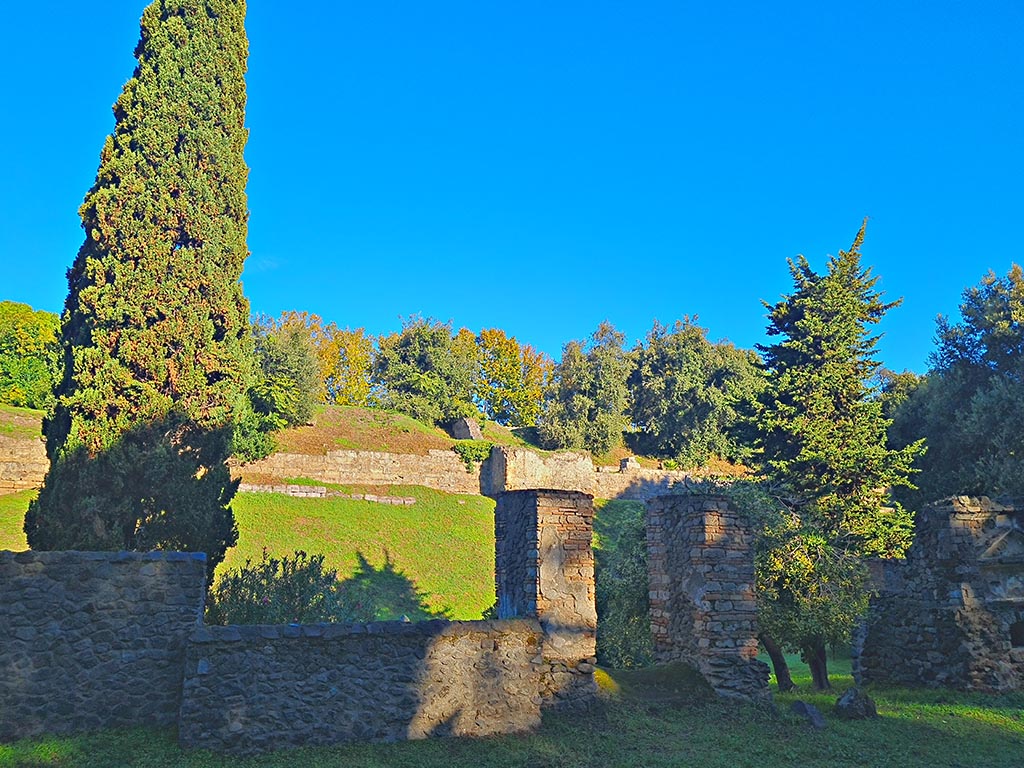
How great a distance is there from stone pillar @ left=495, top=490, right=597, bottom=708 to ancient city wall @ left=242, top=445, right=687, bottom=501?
59.4 ft

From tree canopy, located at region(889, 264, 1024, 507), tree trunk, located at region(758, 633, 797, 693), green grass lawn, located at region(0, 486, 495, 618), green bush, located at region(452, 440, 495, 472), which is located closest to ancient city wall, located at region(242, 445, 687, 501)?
green bush, located at region(452, 440, 495, 472)

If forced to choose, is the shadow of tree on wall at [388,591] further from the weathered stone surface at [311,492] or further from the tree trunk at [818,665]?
the tree trunk at [818,665]

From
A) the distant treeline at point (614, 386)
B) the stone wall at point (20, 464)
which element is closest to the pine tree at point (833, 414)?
the distant treeline at point (614, 386)

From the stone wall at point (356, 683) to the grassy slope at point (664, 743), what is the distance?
21 cm

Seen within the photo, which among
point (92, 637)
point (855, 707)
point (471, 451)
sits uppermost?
point (471, 451)

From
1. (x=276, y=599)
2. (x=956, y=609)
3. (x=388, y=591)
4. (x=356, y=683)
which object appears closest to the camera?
(x=356, y=683)

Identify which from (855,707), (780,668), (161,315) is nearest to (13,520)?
(161,315)

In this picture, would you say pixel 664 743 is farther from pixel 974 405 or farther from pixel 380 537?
pixel 974 405

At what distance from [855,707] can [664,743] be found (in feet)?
11.8

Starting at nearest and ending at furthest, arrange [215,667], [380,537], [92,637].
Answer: [215,667], [92,637], [380,537]

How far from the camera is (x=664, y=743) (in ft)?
26.3

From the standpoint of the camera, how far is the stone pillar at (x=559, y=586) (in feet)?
28.7

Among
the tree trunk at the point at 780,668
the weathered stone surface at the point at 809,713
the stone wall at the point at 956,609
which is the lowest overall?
the tree trunk at the point at 780,668

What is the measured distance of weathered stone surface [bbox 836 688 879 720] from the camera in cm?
953
